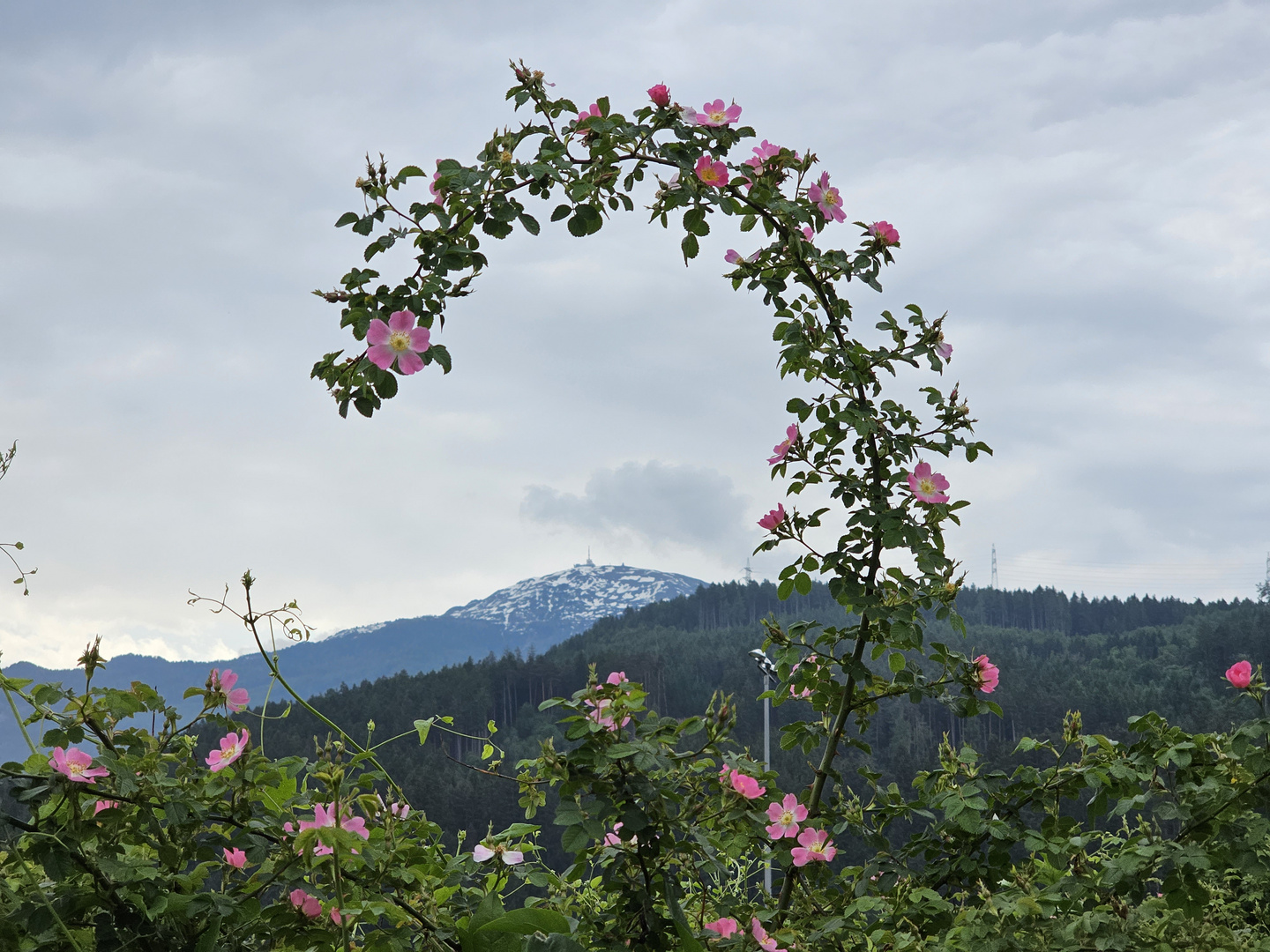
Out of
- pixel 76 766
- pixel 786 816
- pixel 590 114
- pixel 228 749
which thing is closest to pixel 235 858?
pixel 228 749

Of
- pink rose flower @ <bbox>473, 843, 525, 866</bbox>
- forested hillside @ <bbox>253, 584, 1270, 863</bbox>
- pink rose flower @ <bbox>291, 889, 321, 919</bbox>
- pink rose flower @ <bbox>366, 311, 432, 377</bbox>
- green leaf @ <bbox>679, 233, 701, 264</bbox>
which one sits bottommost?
forested hillside @ <bbox>253, 584, 1270, 863</bbox>

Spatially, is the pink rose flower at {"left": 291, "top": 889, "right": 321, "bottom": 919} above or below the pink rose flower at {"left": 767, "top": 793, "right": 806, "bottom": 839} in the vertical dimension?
above

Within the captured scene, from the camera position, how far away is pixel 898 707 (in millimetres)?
47938

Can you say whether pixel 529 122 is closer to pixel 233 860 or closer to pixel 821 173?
pixel 821 173

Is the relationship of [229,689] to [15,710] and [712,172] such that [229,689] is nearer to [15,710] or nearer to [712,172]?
[15,710]

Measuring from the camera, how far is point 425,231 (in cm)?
162

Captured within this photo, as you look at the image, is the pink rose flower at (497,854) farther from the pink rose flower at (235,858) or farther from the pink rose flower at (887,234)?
the pink rose flower at (887,234)

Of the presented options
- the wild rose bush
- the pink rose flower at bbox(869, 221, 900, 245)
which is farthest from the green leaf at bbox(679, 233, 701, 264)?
the pink rose flower at bbox(869, 221, 900, 245)

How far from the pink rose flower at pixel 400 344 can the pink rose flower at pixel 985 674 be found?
137 centimetres

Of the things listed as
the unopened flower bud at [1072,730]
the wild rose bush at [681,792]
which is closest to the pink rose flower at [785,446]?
the wild rose bush at [681,792]

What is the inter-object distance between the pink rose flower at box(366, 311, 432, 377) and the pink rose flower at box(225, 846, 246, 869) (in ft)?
2.53

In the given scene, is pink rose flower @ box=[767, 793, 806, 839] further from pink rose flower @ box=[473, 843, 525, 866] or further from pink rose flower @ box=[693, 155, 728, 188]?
pink rose flower @ box=[693, 155, 728, 188]

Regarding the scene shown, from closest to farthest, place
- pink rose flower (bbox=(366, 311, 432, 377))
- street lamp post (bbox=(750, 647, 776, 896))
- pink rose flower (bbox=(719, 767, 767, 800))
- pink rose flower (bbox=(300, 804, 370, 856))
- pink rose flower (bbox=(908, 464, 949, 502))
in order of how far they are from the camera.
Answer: pink rose flower (bbox=(300, 804, 370, 856))
pink rose flower (bbox=(719, 767, 767, 800))
pink rose flower (bbox=(366, 311, 432, 377))
street lamp post (bbox=(750, 647, 776, 896))
pink rose flower (bbox=(908, 464, 949, 502))

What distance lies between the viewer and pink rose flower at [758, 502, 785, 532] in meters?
2.08
